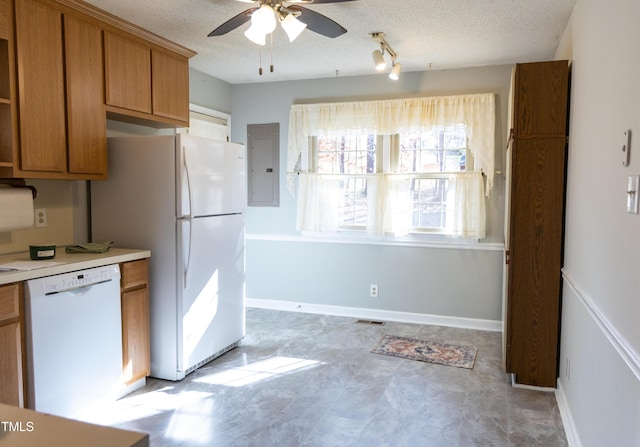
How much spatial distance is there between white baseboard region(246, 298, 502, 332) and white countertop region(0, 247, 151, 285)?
2.20 metres

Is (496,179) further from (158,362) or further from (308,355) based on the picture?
(158,362)

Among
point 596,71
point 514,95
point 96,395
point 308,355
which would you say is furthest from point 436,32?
point 96,395

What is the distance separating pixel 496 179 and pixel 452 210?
1.58 feet

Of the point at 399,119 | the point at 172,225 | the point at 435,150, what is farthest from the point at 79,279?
the point at 435,150

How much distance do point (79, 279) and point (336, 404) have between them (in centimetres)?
167

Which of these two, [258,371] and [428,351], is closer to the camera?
[258,371]

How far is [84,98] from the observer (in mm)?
2904

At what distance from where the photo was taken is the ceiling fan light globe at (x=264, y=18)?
7.39ft

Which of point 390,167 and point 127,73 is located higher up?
→ point 127,73

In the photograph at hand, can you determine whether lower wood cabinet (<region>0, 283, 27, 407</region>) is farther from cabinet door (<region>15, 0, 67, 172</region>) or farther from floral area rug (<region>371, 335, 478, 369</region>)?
floral area rug (<region>371, 335, 478, 369</region>)

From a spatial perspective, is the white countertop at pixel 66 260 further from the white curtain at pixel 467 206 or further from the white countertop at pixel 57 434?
the white curtain at pixel 467 206

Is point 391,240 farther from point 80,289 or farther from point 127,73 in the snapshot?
point 80,289

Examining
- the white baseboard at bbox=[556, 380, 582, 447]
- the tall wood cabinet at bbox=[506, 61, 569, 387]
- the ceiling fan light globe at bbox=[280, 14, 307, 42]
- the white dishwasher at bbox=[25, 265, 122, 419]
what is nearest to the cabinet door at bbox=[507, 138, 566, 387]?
the tall wood cabinet at bbox=[506, 61, 569, 387]

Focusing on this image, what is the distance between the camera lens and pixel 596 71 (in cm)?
210
